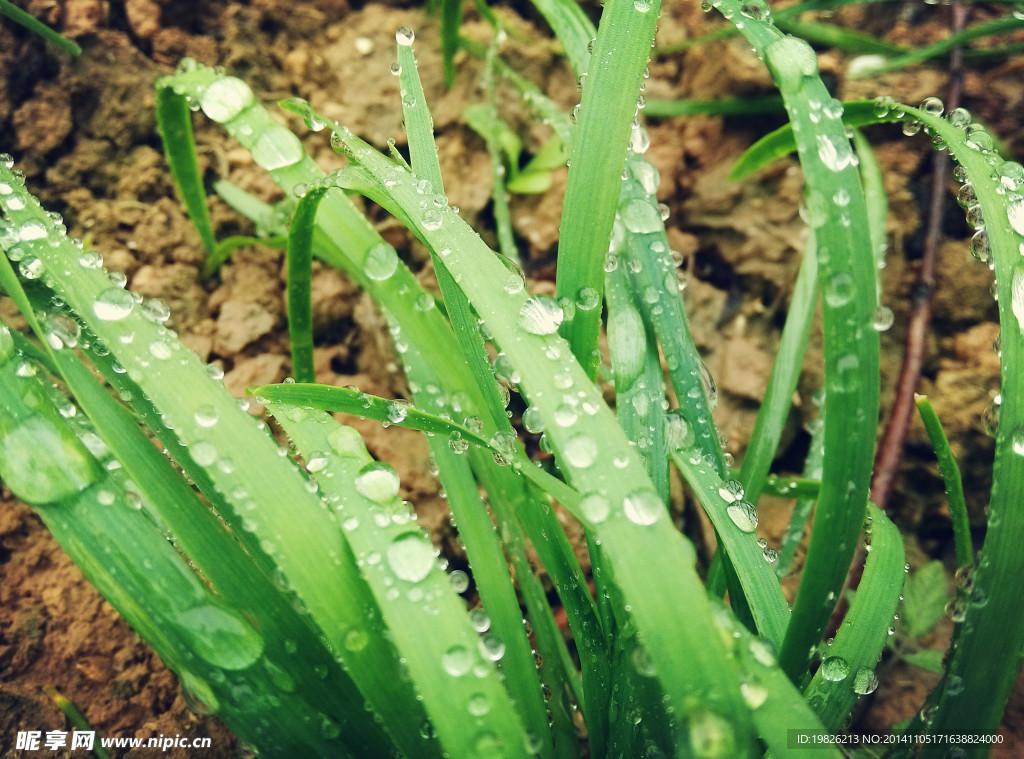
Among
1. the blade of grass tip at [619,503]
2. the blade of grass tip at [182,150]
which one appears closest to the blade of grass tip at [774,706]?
the blade of grass tip at [619,503]

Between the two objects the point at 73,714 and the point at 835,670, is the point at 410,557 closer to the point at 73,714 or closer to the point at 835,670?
the point at 835,670

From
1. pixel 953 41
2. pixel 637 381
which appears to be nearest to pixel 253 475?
pixel 637 381

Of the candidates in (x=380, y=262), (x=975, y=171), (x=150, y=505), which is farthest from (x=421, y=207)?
(x=975, y=171)

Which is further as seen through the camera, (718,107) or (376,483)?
(718,107)

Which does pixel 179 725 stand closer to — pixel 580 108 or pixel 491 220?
pixel 580 108

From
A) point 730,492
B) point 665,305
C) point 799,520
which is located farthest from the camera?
point 799,520

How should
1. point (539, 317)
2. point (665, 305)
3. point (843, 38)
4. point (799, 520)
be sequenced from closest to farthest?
1. point (539, 317)
2. point (665, 305)
3. point (799, 520)
4. point (843, 38)
